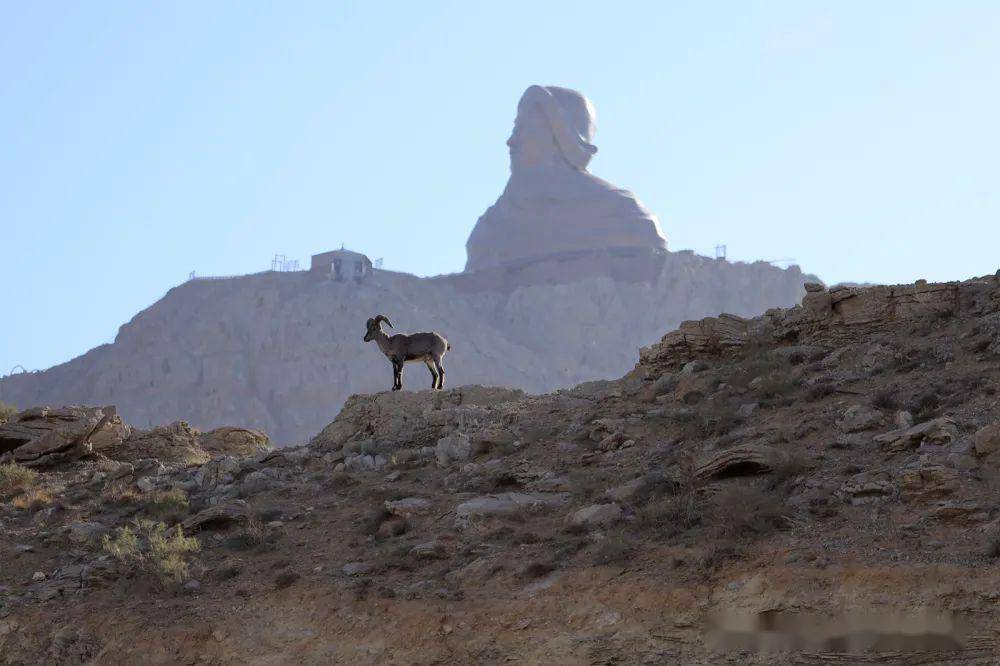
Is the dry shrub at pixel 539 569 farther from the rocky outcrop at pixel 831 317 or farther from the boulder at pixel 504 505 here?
the rocky outcrop at pixel 831 317

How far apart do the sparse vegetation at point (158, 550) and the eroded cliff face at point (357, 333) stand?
58811 millimetres

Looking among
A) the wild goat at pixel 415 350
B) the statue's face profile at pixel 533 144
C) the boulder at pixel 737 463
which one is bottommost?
the boulder at pixel 737 463

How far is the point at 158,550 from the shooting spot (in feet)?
50.5

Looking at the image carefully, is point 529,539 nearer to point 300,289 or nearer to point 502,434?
point 502,434

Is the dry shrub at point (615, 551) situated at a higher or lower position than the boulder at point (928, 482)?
lower

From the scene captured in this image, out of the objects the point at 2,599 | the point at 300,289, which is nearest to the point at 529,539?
the point at 2,599

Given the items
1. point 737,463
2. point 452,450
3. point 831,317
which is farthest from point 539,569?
point 831,317

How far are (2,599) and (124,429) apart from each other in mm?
7544

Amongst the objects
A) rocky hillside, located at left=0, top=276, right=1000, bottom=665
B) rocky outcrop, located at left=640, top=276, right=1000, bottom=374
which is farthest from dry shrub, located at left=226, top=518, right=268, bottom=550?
rocky outcrop, located at left=640, top=276, right=1000, bottom=374

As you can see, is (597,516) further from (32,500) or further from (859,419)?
(32,500)

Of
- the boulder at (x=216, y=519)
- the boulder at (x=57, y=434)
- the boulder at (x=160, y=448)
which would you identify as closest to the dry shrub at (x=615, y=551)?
the boulder at (x=216, y=519)

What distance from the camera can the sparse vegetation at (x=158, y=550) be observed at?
49.3 ft

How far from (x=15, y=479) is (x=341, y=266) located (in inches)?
2769

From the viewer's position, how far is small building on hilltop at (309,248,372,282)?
3487 inches
